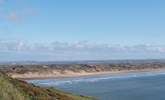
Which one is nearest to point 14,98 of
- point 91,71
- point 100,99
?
point 100,99

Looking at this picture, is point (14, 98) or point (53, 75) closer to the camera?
point (14, 98)

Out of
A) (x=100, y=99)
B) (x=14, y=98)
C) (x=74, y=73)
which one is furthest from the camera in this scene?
(x=74, y=73)

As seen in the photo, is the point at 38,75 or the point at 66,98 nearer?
the point at 66,98

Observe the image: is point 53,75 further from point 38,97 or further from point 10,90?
point 10,90

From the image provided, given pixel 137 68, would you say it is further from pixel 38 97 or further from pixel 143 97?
pixel 38 97

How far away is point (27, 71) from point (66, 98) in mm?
80116

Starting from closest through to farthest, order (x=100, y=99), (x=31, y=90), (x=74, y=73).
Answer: (x=31, y=90)
(x=100, y=99)
(x=74, y=73)

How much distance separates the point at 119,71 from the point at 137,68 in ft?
51.5

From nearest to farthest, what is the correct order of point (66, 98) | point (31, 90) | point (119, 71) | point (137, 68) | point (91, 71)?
point (31, 90) < point (66, 98) < point (91, 71) < point (119, 71) < point (137, 68)

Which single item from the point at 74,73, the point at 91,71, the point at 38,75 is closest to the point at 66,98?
the point at 38,75

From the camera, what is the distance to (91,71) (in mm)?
139000

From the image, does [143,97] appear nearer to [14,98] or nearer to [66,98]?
[66,98]

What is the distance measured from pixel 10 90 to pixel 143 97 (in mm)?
47340

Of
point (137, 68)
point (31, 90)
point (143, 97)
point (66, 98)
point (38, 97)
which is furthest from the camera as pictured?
point (137, 68)
